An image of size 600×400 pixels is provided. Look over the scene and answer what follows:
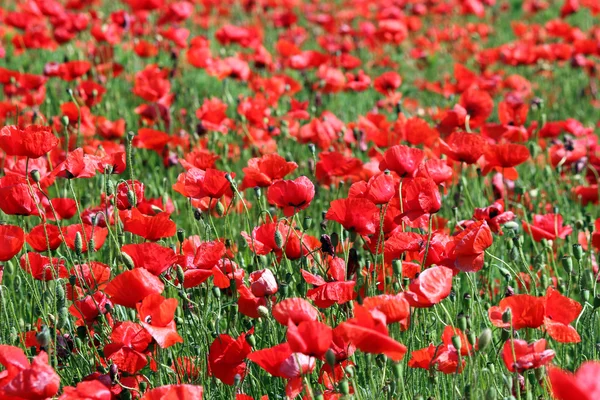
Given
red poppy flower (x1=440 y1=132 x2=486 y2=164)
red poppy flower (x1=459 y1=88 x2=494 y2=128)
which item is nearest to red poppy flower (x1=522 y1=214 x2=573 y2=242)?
red poppy flower (x1=440 y1=132 x2=486 y2=164)

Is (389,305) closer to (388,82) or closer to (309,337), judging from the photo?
(309,337)

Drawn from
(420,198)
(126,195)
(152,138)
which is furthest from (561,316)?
(152,138)

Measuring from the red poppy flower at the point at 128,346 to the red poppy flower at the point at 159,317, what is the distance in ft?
0.25

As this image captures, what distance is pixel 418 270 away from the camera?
2234mm

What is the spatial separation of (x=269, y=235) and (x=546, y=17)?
6.96 meters

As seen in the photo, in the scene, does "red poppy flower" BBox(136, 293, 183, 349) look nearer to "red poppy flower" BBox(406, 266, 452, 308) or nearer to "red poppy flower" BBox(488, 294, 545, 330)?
Answer: "red poppy flower" BBox(406, 266, 452, 308)

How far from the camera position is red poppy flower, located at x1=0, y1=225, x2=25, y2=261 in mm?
2113

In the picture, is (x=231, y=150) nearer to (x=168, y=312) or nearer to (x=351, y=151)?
(x=351, y=151)

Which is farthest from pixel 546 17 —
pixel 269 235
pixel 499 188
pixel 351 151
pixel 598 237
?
pixel 269 235

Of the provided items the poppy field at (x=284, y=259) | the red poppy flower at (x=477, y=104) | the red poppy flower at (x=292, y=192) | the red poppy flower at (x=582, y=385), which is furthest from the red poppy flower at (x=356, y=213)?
the red poppy flower at (x=477, y=104)

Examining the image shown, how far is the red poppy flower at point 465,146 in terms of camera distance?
2615mm

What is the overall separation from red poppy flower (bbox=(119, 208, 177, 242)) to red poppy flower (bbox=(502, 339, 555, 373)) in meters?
0.94

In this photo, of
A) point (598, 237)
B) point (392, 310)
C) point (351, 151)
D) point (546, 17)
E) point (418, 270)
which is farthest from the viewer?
point (546, 17)

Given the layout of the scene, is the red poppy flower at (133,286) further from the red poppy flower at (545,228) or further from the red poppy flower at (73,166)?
the red poppy flower at (545,228)
